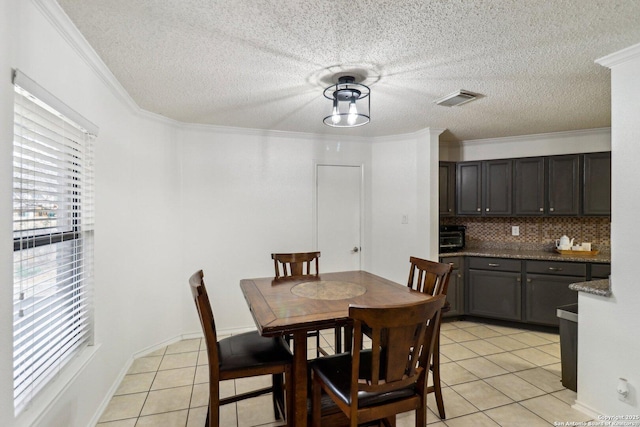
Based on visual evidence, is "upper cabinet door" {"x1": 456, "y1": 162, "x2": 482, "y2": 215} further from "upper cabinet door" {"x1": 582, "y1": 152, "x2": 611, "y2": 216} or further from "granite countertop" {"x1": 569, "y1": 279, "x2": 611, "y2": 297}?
"granite countertop" {"x1": 569, "y1": 279, "x2": 611, "y2": 297}

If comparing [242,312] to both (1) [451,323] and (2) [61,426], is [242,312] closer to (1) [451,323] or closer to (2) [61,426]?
(2) [61,426]

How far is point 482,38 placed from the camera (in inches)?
72.1

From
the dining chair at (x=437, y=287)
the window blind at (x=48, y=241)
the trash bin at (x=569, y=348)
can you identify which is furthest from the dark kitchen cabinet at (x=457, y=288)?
the window blind at (x=48, y=241)

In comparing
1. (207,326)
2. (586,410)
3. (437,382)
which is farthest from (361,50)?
(586,410)

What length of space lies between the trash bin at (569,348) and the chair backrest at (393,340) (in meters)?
1.67

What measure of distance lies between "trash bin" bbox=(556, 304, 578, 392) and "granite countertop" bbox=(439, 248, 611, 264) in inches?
46.9

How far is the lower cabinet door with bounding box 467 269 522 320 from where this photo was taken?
12.5 ft

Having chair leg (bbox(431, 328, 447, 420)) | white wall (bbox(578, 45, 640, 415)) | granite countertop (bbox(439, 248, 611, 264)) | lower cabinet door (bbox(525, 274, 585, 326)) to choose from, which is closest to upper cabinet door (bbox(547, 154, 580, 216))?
granite countertop (bbox(439, 248, 611, 264))

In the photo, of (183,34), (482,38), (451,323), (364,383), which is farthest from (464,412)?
(183,34)

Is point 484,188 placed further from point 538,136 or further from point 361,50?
point 361,50

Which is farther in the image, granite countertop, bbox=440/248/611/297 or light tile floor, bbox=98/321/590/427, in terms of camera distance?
granite countertop, bbox=440/248/611/297

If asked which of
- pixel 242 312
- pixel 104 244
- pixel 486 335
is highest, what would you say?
pixel 104 244

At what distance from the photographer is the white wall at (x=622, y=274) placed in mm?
1943

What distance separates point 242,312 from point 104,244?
1.84 meters
